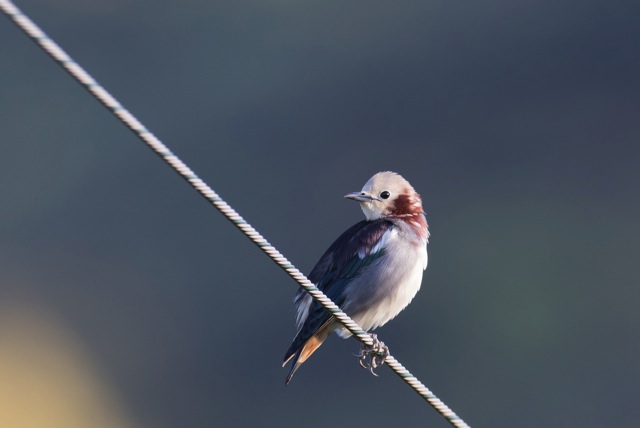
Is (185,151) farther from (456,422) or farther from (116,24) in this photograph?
(456,422)

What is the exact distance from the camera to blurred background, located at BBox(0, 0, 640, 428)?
30391 millimetres

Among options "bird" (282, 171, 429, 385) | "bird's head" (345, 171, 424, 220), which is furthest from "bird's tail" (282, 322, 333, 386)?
"bird's head" (345, 171, 424, 220)

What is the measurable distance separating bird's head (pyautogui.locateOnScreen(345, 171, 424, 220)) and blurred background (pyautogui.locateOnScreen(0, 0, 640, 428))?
17.2 m

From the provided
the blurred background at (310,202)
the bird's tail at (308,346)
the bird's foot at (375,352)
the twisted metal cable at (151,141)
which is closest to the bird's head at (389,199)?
the bird's tail at (308,346)

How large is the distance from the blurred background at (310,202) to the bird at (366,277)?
17.5 meters

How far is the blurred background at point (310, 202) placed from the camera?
99.7ft

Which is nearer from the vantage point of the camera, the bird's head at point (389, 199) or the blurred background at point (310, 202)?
the bird's head at point (389, 199)

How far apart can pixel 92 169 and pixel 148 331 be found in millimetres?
7075

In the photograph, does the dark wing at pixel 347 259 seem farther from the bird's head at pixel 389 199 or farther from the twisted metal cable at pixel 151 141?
the twisted metal cable at pixel 151 141

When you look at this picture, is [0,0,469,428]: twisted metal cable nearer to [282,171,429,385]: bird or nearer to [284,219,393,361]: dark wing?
[282,171,429,385]: bird

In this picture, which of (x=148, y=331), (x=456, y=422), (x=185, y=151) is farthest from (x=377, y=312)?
(x=185, y=151)

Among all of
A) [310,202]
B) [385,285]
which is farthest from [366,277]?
[310,202]

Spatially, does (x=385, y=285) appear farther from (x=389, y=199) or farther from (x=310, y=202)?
(x=310, y=202)

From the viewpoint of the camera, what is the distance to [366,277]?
8625 millimetres
